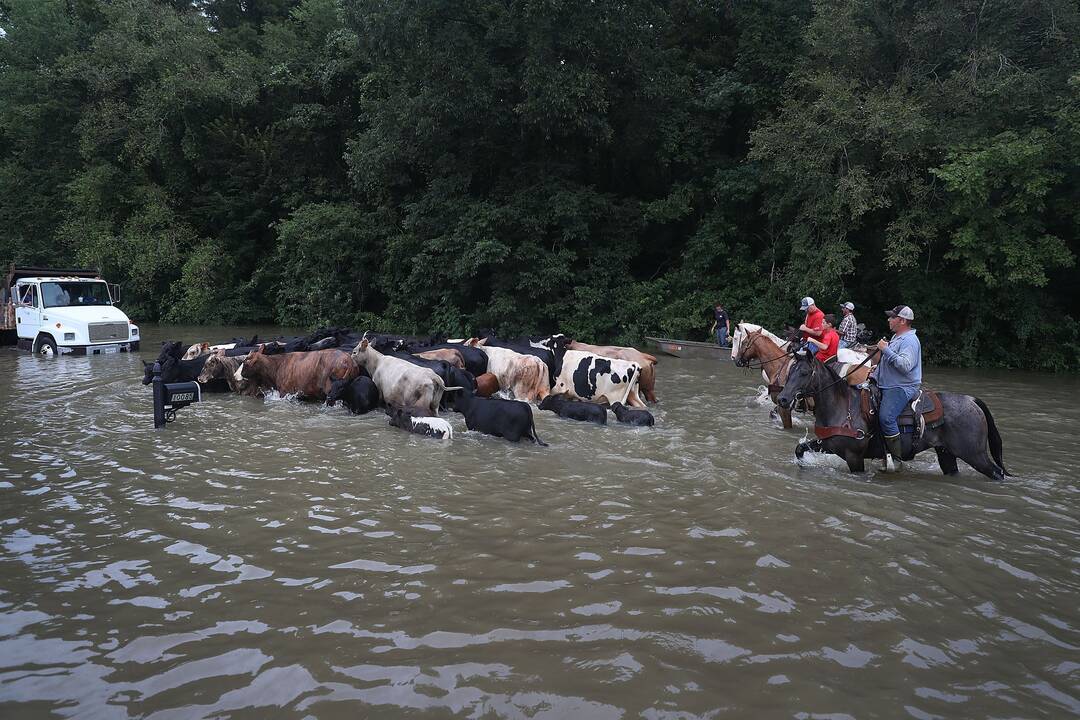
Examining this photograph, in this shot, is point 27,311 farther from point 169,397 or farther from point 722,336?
point 722,336

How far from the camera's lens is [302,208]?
3009 cm

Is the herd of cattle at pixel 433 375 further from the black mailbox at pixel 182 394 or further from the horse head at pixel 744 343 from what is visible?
the black mailbox at pixel 182 394

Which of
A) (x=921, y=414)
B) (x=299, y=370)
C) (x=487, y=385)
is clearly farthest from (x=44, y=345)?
(x=921, y=414)

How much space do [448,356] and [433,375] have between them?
202 cm

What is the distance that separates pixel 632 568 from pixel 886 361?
449cm

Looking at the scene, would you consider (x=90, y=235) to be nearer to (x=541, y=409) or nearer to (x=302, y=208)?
(x=302, y=208)

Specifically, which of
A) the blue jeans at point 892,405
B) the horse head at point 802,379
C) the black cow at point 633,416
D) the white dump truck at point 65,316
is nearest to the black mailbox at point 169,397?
the black cow at point 633,416

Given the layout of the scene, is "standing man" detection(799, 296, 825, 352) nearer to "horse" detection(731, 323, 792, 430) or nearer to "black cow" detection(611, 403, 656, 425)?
"horse" detection(731, 323, 792, 430)

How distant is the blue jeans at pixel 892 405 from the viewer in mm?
7636

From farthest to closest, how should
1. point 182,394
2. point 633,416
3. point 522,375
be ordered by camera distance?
point 522,375 < point 633,416 < point 182,394

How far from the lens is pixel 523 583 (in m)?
4.94

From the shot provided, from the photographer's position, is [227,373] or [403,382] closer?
[403,382]

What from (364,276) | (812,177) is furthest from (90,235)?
(812,177)

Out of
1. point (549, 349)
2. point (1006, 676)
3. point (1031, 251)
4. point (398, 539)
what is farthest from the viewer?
point (1031, 251)
